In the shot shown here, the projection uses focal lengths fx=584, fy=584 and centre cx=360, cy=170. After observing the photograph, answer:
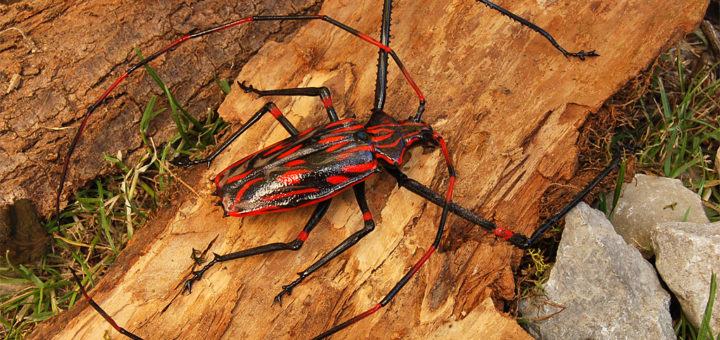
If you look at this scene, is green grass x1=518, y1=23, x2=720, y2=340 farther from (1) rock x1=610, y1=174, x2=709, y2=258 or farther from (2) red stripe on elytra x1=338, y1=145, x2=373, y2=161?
(2) red stripe on elytra x1=338, y1=145, x2=373, y2=161

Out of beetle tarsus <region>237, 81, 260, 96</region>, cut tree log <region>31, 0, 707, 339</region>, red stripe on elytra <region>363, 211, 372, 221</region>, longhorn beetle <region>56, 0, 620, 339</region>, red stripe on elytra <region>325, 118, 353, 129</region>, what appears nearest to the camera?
cut tree log <region>31, 0, 707, 339</region>

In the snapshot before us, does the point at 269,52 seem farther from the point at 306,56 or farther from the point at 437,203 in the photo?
the point at 437,203

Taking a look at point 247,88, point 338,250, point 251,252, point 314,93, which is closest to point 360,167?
point 338,250

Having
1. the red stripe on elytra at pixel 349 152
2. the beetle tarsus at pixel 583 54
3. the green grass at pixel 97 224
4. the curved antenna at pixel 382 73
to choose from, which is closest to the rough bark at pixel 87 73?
the green grass at pixel 97 224

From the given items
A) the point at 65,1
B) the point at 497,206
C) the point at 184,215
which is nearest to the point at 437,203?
the point at 497,206

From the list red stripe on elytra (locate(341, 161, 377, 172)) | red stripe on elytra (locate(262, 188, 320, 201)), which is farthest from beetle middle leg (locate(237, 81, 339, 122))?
red stripe on elytra (locate(262, 188, 320, 201))

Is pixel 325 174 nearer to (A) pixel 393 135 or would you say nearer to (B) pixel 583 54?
(A) pixel 393 135
